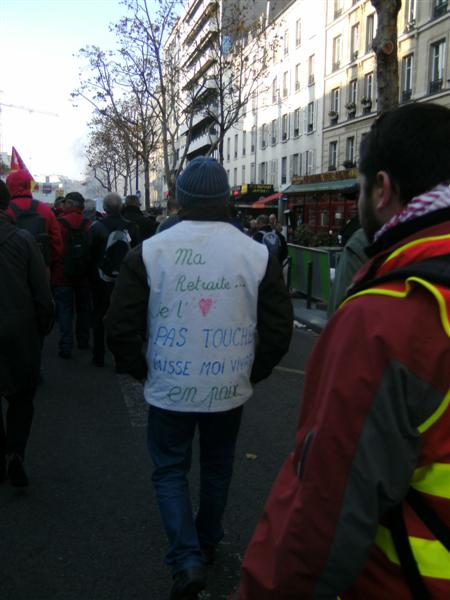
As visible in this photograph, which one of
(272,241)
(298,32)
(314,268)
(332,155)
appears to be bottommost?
(314,268)

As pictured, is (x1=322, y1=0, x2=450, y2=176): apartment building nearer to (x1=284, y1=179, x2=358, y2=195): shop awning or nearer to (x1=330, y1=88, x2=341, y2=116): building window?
(x1=330, y1=88, x2=341, y2=116): building window

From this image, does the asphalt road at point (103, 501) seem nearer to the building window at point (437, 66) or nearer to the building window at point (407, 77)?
the building window at point (437, 66)

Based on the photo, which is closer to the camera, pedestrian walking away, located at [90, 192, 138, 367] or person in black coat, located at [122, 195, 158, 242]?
pedestrian walking away, located at [90, 192, 138, 367]

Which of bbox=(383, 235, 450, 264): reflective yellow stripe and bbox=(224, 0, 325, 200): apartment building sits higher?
bbox=(224, 0, 325, 200): apartment building

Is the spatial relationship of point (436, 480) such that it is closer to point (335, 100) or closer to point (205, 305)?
point (205, 305)

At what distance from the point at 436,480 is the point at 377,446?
15 centimetres

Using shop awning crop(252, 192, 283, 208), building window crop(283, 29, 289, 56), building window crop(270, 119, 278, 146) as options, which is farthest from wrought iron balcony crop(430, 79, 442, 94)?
building window crop(270, 119, 278, 146)

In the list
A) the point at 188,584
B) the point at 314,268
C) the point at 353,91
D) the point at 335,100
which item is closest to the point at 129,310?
the point at 188,584

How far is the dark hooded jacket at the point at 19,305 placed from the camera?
366cm

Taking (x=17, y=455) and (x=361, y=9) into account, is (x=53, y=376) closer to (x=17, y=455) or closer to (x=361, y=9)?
(x=17, y=455)

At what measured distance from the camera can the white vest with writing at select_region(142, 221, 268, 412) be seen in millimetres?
2674

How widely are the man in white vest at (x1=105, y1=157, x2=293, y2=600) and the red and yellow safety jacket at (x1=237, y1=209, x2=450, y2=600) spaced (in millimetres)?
1462

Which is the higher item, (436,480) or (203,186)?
(203,186)

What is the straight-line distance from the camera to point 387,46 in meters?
10.1
